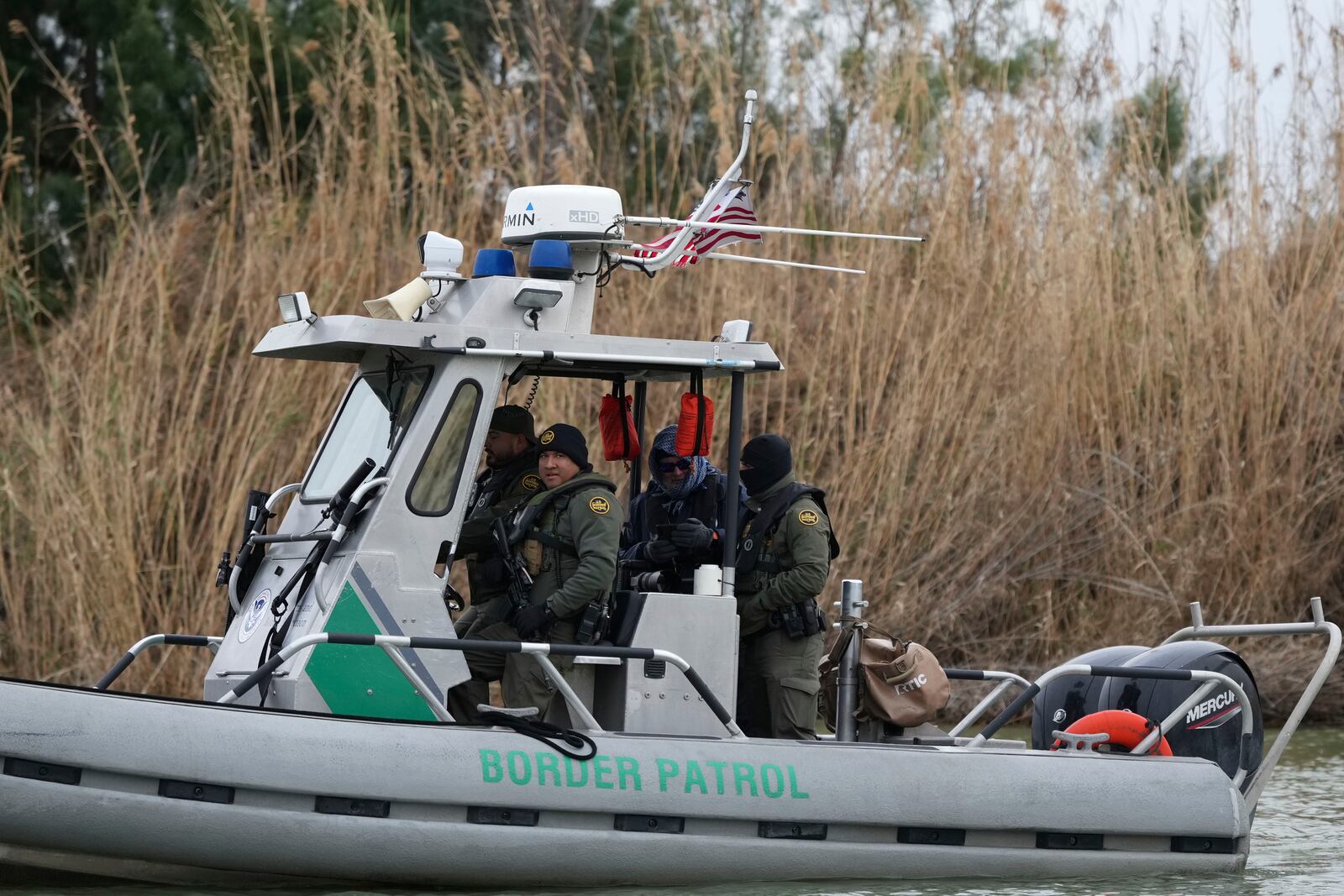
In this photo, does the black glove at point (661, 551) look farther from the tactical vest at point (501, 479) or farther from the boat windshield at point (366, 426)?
the boat windshield at point (366, 426)

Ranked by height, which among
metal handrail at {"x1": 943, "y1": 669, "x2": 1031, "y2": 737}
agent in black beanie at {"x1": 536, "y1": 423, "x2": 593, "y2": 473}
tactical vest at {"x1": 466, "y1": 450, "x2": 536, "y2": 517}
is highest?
agent in black beanie at {"x1": 536, "y1": 423, "x2": 593, "y2": 473}

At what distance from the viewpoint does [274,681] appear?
6699mm

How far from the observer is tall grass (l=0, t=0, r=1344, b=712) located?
36.6ft

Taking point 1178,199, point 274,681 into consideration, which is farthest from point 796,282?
point 274,681

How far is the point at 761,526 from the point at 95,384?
495cm

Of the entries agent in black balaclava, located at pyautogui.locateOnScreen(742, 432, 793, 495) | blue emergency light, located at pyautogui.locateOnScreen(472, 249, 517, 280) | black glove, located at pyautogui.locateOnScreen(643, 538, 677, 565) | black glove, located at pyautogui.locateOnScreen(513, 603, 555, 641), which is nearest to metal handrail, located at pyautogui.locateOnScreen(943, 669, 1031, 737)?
agent in black balaclava, located at pyautogui.locateOnScreen(742, 432, 793, 495)

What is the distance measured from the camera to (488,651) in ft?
20.9

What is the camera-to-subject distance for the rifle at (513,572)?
6.98 m

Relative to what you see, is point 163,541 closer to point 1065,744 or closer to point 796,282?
point 796,282

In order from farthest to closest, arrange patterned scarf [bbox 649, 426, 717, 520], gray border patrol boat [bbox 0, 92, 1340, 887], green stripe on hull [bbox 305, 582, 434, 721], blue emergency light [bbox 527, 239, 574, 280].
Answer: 1. patterned scarf [bbox 649, 426, 717, 520]
2. blue emergency light [bbox 527, 239, 574, 280]
3. green stripe on hull [bbox 305, 582, 434, 721]
4. gray border patrol boat [bbox 0, 92, 1340, 887]

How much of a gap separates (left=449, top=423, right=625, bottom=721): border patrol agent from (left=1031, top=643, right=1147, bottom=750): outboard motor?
2051 millimetres

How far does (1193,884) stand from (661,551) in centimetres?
234

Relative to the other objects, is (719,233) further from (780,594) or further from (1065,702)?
(1065,702)

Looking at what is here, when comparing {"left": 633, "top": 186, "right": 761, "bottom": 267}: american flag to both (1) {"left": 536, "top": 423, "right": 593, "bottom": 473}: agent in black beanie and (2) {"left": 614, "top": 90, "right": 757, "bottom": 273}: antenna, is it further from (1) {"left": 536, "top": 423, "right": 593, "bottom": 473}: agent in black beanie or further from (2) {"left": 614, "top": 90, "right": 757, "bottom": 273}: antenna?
(1) {"left": 536, "top": 423, "right": 593, "bottom": 473}: agent in black beanie
